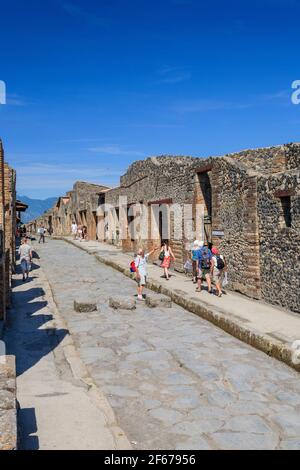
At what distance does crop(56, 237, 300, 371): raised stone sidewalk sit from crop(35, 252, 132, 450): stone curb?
270 centimetres

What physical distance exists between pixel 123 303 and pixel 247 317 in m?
2.86

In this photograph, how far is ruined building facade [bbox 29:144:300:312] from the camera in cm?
959

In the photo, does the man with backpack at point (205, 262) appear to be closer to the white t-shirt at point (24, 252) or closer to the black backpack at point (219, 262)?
the black backpack at point (219, 262)

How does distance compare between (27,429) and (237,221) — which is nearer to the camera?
(27,429)

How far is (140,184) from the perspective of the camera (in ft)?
67.1

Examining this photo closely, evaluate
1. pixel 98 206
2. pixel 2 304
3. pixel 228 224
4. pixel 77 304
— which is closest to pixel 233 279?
pixel 228 224

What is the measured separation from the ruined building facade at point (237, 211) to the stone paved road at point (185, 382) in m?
2.12

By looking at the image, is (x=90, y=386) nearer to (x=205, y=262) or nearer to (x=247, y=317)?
(x=247, y=317)

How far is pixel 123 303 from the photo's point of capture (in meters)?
10.2

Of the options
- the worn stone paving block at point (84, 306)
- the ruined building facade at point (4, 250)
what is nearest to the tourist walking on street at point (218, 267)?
the worn stone paving block at point (84, 306)

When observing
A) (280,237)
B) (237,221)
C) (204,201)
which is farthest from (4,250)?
(204,201)

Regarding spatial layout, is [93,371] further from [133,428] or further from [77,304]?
[77,304]

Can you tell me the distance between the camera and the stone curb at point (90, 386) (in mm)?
4113

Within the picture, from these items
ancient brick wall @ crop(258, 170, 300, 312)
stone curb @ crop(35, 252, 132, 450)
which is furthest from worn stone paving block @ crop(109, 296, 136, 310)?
ancient brick wall @ crop(258, 170, 300, 312)
